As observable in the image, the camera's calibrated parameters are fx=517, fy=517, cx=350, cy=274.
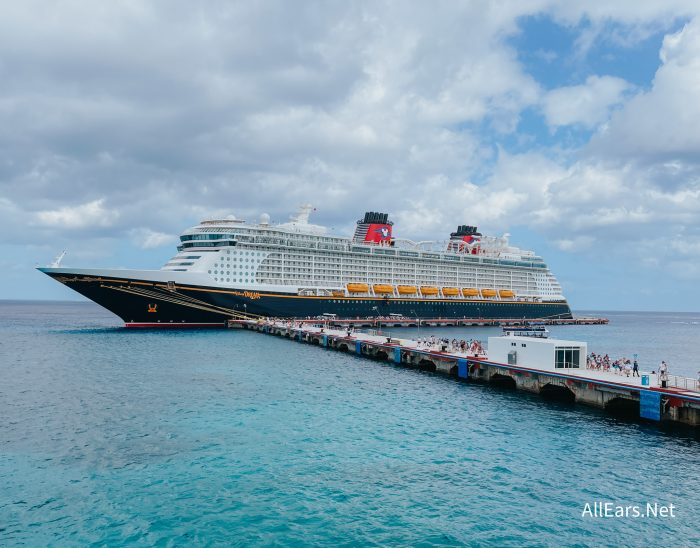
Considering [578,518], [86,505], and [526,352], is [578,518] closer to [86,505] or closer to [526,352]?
[86,505]

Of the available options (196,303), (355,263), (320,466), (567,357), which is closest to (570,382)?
(567,357)

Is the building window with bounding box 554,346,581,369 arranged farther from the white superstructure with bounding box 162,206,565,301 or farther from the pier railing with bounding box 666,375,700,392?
A: the white superstructure with bounding box 162,206,565,301

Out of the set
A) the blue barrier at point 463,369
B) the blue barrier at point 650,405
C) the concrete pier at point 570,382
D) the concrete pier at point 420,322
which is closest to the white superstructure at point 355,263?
the concrete pier at point 420,322

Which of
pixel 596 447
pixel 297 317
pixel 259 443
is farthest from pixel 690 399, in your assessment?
pixel 297 317

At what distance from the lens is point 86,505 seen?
1512 cm

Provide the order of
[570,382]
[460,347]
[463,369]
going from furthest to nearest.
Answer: [460,347] → [463,369] → [570,382]

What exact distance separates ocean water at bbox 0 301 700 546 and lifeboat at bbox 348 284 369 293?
56430 millimetres

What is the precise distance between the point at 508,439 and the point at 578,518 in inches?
301

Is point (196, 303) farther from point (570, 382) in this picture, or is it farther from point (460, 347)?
point (570, 382)

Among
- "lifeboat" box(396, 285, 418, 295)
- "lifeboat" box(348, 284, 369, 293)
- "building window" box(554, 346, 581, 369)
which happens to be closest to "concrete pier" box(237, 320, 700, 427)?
"building window" box(554, 346, 581, 369)

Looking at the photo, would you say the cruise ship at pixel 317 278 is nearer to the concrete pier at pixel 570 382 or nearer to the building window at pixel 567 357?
the concrete pier at pixel 570 382

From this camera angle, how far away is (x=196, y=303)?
232ft

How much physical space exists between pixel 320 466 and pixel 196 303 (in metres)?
55.8

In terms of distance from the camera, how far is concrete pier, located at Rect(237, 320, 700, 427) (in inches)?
1003
